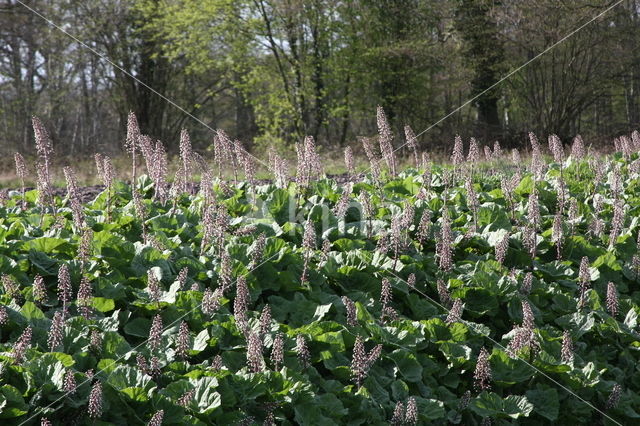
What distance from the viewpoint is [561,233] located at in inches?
209

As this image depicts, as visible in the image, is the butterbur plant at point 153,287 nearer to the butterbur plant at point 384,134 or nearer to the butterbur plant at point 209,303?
the butterbur plant at point 209,303

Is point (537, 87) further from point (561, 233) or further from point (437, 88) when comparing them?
point (561, 233)

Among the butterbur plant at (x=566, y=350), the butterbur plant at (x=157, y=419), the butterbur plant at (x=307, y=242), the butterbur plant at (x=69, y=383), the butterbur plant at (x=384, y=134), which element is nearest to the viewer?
the butterbur plant at (x=157, y=419)

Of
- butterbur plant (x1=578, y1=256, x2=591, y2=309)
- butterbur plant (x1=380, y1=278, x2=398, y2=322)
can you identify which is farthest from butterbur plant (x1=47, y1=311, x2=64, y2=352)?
butterbur plant (x1=578, y1=256, x2=591, y2=309)

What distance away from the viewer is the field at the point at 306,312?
3.03m

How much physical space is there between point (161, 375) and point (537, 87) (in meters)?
17.1

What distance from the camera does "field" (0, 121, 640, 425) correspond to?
3031mm

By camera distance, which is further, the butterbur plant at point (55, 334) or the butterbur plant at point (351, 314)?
the butterbur plant at point (351, 314)

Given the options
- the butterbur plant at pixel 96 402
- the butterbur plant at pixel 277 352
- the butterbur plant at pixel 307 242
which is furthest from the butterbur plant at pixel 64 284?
the butterbur plant at pixel 307 242

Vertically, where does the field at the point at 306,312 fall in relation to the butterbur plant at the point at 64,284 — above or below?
below

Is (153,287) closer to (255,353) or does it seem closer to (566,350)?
(255,353)

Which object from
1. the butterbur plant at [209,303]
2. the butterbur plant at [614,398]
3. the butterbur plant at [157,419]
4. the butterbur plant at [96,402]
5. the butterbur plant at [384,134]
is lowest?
the butterbur plant at [614,398]

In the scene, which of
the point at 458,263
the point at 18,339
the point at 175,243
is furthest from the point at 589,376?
the point at 18,339

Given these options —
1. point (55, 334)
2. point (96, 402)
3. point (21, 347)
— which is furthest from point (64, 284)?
point (96, 402)
